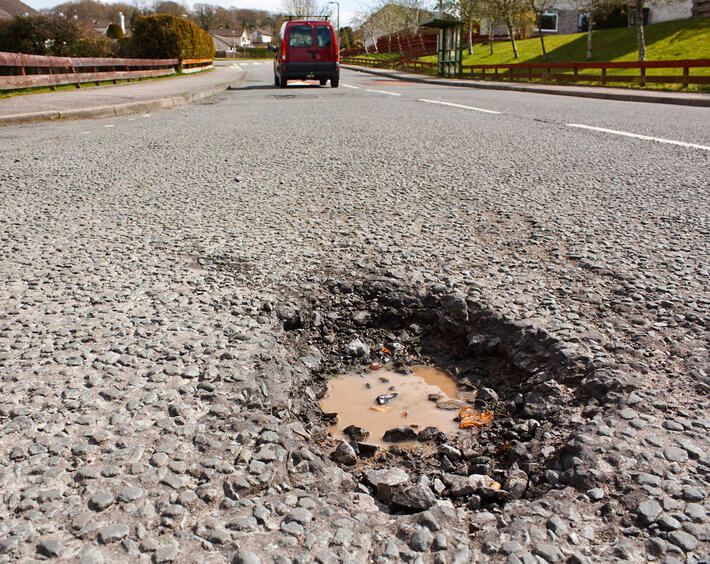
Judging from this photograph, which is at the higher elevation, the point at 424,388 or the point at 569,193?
the point at 569,193

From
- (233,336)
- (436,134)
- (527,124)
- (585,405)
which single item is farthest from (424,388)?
(527,124)

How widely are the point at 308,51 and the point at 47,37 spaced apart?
10.6m

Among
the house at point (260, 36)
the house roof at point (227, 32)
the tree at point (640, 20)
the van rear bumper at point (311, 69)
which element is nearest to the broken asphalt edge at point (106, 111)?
the van rear bumper at point (311, 69)

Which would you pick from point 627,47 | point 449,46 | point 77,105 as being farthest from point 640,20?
point 77,105

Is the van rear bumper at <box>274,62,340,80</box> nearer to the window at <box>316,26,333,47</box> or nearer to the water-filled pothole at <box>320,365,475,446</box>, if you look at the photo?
the window at <box>316,26,333,47</box>

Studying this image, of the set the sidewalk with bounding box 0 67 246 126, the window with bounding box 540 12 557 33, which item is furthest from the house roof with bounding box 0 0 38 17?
the sidewalk with bounding box 0 67 246 126

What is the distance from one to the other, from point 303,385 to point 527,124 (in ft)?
23.7

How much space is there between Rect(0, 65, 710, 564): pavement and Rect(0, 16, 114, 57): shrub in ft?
73.4

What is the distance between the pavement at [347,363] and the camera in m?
1.29

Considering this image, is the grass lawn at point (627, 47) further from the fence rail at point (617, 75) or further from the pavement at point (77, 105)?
the pavement at point (77, 105)

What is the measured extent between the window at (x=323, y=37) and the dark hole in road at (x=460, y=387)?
20.1m

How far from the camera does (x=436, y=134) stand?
7.47 meters

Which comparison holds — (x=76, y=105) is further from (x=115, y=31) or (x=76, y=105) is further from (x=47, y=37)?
(x=115, y=31)

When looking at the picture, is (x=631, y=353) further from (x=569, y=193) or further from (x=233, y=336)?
(x=569, y=193)
